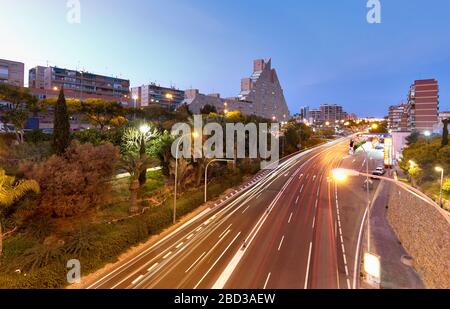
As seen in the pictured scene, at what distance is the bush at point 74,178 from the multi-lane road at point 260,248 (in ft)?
20.8

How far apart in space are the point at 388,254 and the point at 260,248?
41.4 feet

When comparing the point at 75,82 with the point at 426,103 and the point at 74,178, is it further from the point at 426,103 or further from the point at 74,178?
the point at 426,103

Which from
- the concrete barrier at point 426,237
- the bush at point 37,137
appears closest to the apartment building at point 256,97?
the bush at point 37,137

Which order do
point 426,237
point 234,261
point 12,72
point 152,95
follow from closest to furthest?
point 234,261
point 426,237
point 12,72
point 152,95

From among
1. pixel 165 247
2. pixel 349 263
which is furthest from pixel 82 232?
pixel 349 263

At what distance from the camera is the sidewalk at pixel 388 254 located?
2005 centimetres

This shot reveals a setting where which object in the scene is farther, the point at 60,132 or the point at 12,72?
the point at 12,72

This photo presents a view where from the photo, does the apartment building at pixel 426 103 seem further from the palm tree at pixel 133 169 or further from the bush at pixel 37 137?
the bush at pixel 37 137

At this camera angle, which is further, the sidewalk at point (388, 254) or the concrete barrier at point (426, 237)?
the sidewalk at point (388, 254)

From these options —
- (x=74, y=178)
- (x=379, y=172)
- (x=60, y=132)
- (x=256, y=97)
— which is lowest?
(x=379, y=172)

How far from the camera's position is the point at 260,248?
22469 millimetres

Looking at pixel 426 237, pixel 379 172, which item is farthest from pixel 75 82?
pixel 426 237

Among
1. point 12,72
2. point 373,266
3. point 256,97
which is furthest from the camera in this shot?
point 256,97
